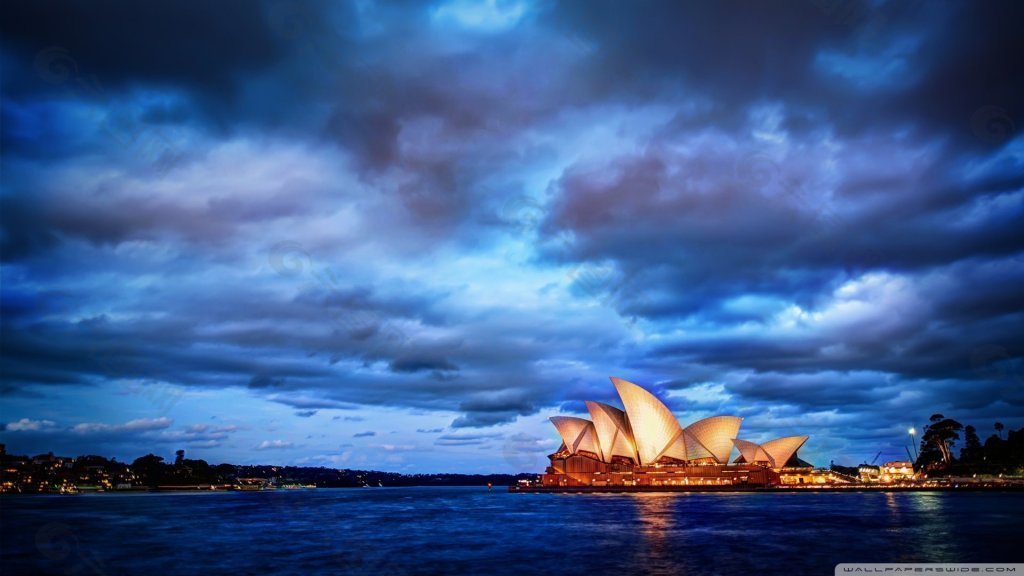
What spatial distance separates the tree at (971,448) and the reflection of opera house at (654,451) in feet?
178

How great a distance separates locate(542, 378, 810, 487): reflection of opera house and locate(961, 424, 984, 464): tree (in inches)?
2138

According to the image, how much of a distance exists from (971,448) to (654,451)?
101m

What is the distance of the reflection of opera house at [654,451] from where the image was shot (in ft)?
466

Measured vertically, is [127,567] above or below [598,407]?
below

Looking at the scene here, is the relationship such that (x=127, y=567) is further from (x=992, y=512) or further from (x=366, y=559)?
(x=992, y=512)

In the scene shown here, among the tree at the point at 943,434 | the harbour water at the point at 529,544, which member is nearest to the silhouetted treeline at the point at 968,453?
the tree at the point at 943,434

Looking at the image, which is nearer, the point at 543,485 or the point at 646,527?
the point at 646,527

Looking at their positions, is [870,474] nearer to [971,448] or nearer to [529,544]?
[971,448]

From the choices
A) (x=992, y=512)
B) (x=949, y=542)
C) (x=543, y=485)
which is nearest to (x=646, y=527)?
(x=949, y=542)

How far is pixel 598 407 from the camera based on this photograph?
5753 inches

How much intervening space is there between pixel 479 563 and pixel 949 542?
110ft

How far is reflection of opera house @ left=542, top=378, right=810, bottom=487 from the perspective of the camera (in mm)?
142125

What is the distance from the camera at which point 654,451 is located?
144 m

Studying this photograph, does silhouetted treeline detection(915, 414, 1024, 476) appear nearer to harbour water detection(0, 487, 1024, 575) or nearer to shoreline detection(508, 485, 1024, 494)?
shoreline detection(508, 485, 1024, 494)
